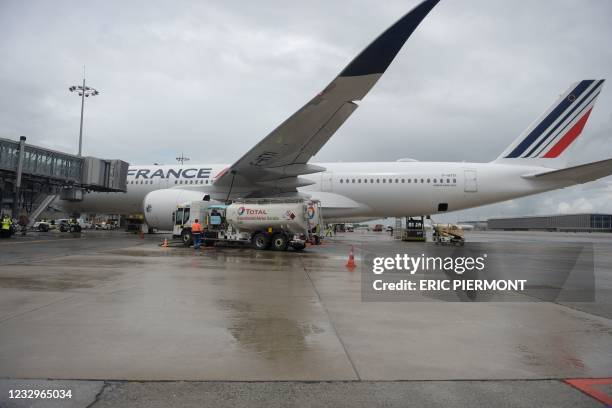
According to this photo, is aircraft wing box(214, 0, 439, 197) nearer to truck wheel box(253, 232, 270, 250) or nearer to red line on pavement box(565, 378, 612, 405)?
truck wheel box(253, 232, 270, 250)

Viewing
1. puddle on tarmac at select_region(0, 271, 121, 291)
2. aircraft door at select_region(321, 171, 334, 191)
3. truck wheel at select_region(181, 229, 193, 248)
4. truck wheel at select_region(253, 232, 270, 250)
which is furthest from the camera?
aircraft door at select_region(321, 171, 334, 191)

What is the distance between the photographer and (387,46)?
435 inches

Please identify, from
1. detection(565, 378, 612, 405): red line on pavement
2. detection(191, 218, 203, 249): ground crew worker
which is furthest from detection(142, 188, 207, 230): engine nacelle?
detection(565, 378, 612, 405): red line on pavement

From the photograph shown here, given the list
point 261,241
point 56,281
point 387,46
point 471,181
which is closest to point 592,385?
point 56,281

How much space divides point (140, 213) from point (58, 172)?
5.03 m

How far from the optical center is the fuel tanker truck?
49.5ft

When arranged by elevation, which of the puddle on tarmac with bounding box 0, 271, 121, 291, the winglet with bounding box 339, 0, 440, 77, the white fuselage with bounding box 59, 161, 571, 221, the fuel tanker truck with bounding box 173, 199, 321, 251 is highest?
the winglet with bounding box 339, 0, 440, 77

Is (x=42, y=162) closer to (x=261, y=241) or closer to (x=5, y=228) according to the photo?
(x=5, y=228)

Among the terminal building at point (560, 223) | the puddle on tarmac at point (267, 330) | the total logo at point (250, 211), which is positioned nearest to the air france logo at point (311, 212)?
the total logo at point (250, 211)

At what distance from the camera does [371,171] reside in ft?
67.8

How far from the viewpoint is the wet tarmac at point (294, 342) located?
287 cm

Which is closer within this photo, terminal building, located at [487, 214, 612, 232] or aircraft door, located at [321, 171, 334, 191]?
aircraft door, located at [321, 171, 334, 191]

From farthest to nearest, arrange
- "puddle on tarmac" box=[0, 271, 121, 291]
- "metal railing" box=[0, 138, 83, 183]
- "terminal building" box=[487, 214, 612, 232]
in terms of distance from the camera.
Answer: "terminal building" box=[487, 214, 612, 232] < "metal railing" box=[0, 138, 83, 183] < "puddle on tarmac" box=[0, 271, 121, 291]

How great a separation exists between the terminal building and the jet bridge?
10052 centimetres
